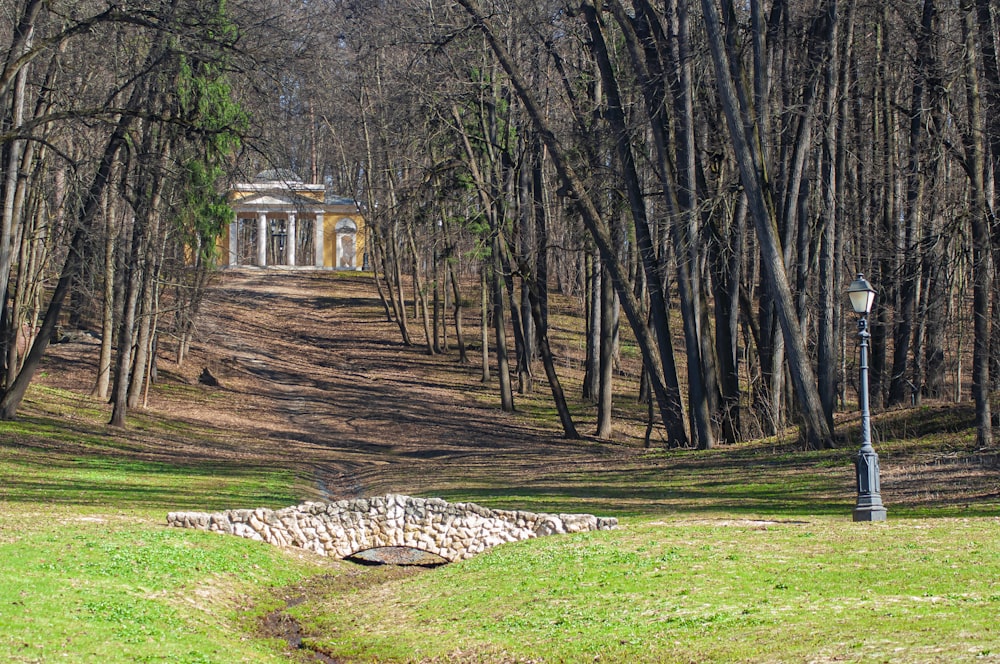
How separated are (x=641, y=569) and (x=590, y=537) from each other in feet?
8.55

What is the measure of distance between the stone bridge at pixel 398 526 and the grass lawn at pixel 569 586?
530mm

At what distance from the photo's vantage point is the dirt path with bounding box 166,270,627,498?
2433 cm

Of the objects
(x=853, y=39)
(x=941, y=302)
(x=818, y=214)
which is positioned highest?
(x=853, y=39)

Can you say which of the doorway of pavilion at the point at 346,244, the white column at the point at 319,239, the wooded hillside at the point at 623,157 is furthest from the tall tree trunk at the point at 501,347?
the white column at the point at 319,239

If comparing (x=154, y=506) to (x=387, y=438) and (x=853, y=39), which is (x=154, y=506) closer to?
(x=387, y=438)

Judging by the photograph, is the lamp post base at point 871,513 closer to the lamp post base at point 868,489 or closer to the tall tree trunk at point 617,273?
the lamp post base at point 868,489

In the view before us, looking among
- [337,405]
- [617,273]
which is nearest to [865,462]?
[617,273]

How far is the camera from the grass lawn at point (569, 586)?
311 inches

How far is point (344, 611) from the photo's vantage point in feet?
37.6

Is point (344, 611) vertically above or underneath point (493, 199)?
Result: underneath

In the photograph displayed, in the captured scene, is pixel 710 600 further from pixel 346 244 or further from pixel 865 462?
pixel 346 244

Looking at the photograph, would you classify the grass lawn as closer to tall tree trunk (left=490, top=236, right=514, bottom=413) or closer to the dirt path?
the dirt path

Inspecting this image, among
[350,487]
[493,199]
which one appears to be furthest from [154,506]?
[493,199]

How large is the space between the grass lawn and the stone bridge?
53 centimetres
